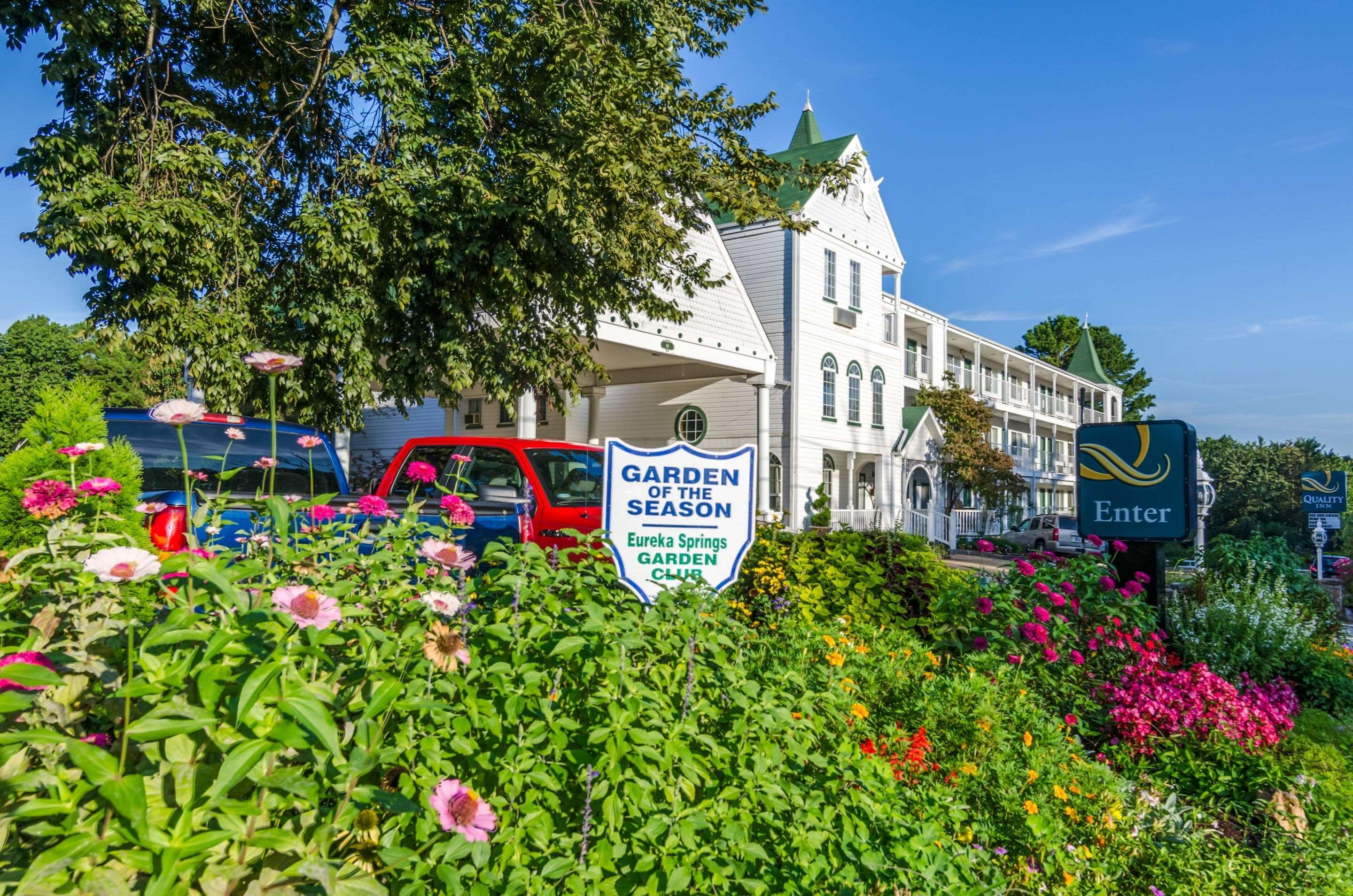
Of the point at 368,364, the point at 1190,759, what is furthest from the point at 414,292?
the point at 1190,759

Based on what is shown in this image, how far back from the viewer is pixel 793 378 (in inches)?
859

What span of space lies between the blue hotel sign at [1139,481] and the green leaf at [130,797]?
6.95 metres

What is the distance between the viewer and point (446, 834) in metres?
2.02

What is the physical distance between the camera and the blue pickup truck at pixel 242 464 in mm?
5602

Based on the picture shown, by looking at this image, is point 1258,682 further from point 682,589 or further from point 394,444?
point 394,444

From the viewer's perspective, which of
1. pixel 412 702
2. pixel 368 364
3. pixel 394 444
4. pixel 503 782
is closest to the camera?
pixel 412 702

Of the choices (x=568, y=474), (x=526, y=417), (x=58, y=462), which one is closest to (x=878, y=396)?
(x=526, y=417)

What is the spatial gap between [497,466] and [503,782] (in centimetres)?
601

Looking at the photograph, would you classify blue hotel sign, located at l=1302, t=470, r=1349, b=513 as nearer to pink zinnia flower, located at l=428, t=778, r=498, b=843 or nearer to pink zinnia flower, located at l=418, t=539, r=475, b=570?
pink zinnia flower, located at l=418, t=539, r=475, b=570

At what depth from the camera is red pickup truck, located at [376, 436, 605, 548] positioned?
7.45 meters

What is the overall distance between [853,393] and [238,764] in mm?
24014

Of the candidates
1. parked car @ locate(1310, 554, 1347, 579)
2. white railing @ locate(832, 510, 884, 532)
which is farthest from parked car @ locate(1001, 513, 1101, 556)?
white railing @ locate(832, 510, 884, 532)

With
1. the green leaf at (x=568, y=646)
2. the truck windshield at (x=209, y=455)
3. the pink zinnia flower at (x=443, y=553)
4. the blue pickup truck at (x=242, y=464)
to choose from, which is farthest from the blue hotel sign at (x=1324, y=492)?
the pink zinnia flower at (x=443, y=553)

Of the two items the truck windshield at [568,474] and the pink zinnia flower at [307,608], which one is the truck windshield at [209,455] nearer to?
the truck windshield at [568,474]
